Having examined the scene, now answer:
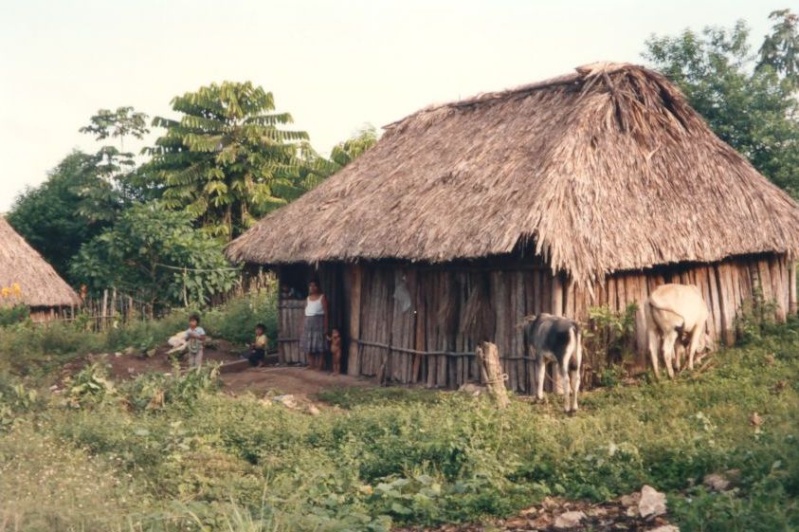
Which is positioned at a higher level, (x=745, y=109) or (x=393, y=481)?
(x=745, y=109)

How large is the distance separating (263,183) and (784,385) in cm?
1577

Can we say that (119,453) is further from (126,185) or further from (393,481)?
(126,185)

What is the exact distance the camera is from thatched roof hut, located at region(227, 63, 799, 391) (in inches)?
439

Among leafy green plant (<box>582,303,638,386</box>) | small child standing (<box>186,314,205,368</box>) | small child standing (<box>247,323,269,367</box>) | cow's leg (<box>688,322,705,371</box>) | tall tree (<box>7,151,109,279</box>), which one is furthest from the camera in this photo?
tall tree (<box>7,151,109,279</box>)

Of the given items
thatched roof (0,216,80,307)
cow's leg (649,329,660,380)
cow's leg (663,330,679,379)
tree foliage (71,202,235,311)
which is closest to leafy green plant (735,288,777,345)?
cow's leg (663,330,679,379)

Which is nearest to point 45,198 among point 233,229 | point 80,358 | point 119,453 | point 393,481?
point 233,229

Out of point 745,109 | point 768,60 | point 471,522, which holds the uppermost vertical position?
point 768,60

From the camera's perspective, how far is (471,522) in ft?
22.4

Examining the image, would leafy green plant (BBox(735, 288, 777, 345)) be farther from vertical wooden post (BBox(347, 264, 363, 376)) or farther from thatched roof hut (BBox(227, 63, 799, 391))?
vertical wooden post (BBox(347, 264, 363, 376))

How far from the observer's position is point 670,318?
440 inches

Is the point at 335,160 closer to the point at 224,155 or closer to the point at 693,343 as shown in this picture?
the point at 224,155

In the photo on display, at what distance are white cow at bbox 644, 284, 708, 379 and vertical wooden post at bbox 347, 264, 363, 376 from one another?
166 inches

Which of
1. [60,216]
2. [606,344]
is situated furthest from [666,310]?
[60,216]

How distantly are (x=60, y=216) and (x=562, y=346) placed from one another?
19.8 meters
